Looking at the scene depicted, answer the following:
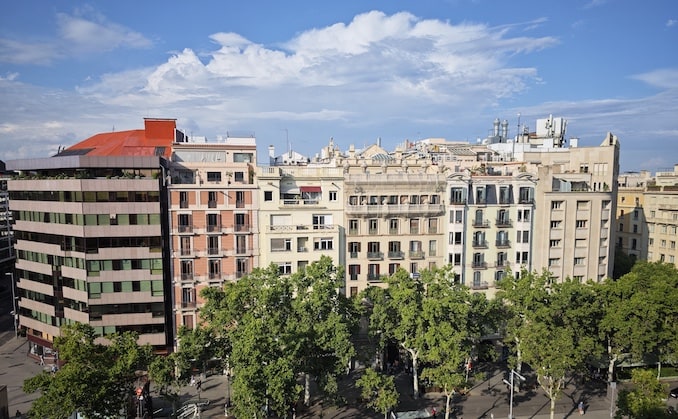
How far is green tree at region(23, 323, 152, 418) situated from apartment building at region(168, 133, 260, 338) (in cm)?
1763

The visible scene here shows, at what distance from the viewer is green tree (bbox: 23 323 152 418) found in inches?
1241

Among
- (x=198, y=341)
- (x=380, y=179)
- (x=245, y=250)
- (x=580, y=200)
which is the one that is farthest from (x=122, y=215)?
(x=580, y=200)

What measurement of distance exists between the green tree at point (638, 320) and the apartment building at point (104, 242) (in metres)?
51.8

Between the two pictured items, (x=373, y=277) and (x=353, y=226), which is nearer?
(x=353, y=226)

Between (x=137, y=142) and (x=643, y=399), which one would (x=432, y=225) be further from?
(x=137, y=142)

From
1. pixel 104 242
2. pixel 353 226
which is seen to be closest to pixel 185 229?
pixel 104 242

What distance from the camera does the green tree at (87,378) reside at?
103 feet

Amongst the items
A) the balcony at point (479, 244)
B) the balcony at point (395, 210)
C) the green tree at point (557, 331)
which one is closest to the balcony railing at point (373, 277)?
the balcony at point (395, 210)

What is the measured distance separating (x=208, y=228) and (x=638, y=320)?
49290 mm

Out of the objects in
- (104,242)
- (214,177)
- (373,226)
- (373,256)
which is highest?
(214,177)

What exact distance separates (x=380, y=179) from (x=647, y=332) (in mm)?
34168

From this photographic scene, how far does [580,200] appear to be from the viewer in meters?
64.2

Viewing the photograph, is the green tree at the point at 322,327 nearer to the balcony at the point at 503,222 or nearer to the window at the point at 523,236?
the balcony at the point at 503,222

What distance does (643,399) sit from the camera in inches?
1451
